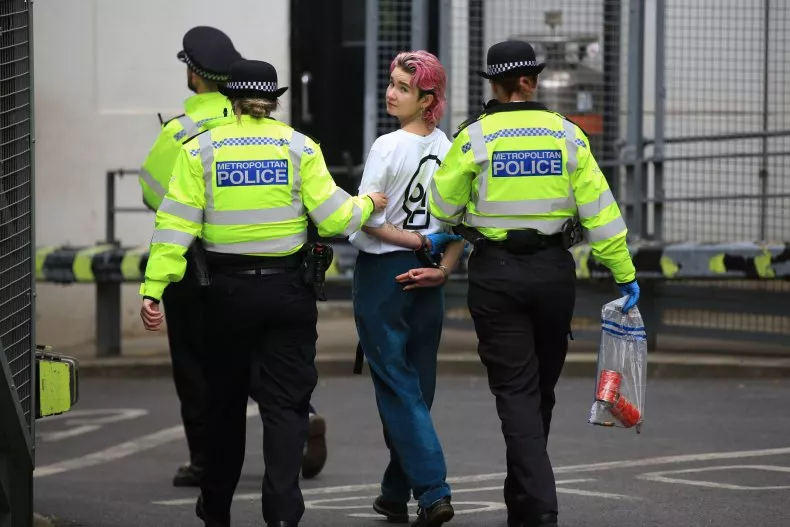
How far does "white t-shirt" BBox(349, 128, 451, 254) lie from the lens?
641cm

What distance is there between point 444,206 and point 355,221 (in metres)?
0.39

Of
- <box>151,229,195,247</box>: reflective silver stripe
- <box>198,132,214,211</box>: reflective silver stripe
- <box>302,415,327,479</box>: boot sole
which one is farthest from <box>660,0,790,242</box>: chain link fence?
<box>151,229,195,247</box>: reflective silver stripe

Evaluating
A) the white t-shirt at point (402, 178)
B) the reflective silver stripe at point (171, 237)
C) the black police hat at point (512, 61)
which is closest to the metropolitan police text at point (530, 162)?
the black police hat at point (512, 61)

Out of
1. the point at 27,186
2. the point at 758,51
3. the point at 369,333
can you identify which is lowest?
the point at 369,333

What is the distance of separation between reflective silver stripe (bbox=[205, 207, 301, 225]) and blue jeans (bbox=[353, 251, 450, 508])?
2.16ft

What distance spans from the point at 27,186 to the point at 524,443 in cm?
215

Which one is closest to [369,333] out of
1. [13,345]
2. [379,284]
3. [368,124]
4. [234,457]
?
[379,284]

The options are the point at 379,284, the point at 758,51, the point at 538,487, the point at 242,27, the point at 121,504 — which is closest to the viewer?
the point at 538,487

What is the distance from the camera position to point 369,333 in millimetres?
6504

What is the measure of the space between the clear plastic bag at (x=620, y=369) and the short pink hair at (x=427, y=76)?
1.09 metres

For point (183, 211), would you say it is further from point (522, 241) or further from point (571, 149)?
point (571, 149)

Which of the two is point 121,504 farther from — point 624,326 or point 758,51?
point 758,51

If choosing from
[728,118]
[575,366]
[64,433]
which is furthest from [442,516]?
[728,118]

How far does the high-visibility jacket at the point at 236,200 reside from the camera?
5938 millimetres
